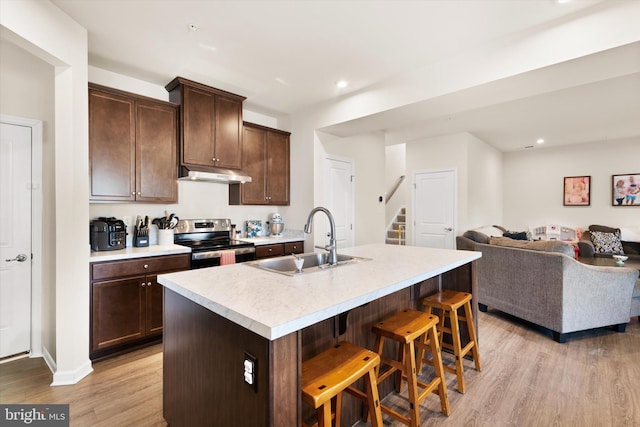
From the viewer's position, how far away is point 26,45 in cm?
197

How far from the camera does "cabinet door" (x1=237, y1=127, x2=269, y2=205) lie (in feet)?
13.1

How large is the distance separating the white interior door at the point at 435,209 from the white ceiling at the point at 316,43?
6.47 ft

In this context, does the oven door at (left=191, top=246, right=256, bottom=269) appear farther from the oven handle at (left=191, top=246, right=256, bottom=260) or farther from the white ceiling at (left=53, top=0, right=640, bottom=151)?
the white ceiling at (left=53, top=0, right=640, bottom=151)

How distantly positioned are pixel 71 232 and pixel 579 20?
4049mm

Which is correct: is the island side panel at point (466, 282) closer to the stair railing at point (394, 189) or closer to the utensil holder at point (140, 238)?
the utensil holder at point (140, 238)

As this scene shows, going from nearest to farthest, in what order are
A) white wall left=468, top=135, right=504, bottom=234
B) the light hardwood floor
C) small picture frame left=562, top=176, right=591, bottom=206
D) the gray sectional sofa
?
the light hardwood floor
the gray sectional sofa
white wall left=468, top=135, right=504, bottom=234
small picture frame left=562, top=176, right=591, bottom=206

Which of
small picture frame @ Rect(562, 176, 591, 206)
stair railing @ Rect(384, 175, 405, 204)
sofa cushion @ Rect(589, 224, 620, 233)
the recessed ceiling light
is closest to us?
the recessed ceiling light

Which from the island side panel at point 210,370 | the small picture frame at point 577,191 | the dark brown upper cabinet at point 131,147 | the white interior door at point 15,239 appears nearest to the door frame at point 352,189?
the dark brown upper cabinet at point 131,147

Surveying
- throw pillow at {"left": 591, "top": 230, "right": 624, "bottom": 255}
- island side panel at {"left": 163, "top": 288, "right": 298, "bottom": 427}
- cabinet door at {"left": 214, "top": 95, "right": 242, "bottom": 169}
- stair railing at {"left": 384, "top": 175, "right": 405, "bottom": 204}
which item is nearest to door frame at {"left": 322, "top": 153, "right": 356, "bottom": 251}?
cabinet door at {"left": 214, "top": 95, "right": 242, "bottom": 169}

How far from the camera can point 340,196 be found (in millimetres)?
4539

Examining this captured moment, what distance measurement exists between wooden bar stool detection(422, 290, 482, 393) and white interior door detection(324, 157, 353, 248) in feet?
7.02

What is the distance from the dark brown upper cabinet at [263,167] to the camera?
398 centimetres

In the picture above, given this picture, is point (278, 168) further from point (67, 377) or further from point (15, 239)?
point (67, 377)

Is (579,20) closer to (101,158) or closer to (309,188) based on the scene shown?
(309,188)
